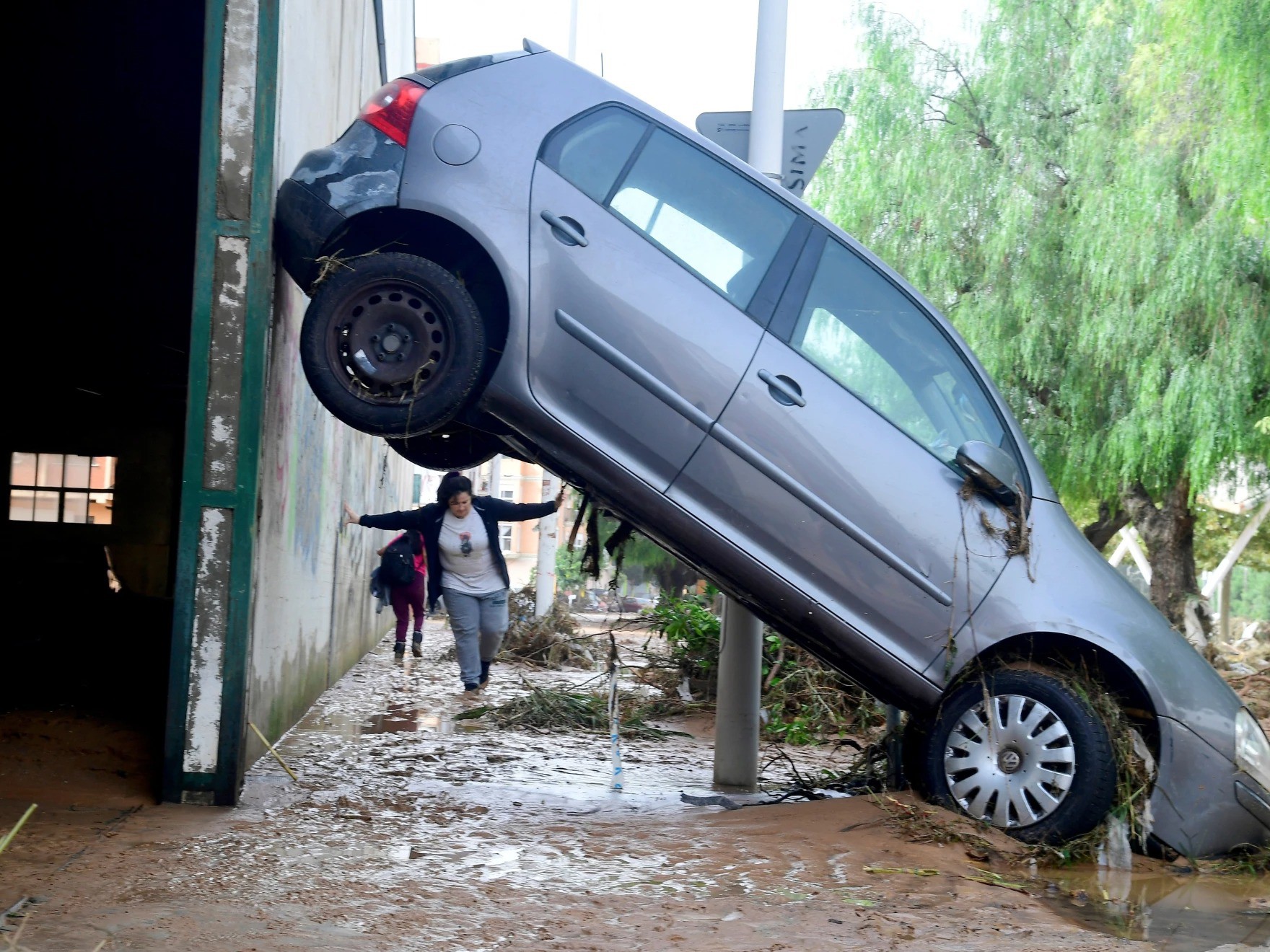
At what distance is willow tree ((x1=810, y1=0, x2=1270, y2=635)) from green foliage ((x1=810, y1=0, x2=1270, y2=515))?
0.02 meters

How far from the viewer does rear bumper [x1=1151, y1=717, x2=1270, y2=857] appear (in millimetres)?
5027

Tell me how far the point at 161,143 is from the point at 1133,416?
11357 mm

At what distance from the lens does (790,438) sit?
5.02 meters

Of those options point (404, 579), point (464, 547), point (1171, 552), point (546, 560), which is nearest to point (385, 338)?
point (464, 547)

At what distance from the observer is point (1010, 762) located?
5.09 m

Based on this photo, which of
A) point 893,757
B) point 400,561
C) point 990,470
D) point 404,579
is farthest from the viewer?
point 404,579

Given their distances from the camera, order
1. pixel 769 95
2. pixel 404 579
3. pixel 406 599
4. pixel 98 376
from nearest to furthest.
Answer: pixel 769 95 → pixel 404 579 → pixel 98 376 → pixel 406 599

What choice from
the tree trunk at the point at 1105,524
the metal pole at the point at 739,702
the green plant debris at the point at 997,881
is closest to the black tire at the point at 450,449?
the metal pole at the point at 739,702

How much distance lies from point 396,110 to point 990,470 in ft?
9.55

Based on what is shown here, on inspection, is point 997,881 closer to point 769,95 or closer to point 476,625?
point 769,95

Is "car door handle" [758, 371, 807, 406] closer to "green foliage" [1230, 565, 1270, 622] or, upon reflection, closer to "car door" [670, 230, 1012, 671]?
"car door" [670, 230, 1012, 671]

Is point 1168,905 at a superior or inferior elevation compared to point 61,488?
inferior

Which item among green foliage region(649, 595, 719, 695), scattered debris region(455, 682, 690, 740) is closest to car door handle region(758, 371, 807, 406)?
scattered debris region(455, 682, 690, 740)

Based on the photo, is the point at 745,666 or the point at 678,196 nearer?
the point at 678,196
